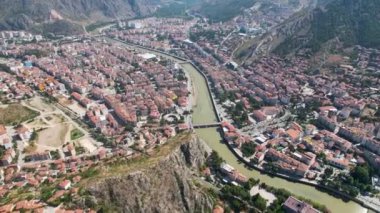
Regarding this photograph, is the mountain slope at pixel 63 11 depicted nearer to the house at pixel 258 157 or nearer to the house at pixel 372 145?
the house at pixel 258 157

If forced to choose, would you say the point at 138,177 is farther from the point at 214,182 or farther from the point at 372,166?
the point at 372,166

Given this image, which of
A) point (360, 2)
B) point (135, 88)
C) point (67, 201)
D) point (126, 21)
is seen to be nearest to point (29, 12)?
point (126, 21)

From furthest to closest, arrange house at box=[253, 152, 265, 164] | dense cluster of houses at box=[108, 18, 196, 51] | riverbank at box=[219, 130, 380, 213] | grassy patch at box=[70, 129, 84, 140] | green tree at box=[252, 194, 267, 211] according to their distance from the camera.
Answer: dense cluster of houses at box=[108, 18, 196, 51]
grassy patch at box=[70, 129, 84, 140]
house at box=[253, 152, 265, 164]
riverbank at box=[219, 130, 380, 213]
green tree at box=[252, 194, 267, 211]

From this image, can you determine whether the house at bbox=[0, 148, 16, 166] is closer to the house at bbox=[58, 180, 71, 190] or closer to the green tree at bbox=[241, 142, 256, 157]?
the house at bbox=[58, 180, 71, 190]

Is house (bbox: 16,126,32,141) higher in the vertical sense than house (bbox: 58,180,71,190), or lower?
lower

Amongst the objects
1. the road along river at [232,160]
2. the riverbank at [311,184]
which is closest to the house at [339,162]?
the riverbank at [311,184]

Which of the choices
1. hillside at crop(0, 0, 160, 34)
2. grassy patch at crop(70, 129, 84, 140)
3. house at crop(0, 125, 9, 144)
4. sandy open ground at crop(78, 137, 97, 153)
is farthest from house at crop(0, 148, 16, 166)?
hillside at crop(0, 0, 160, 34)

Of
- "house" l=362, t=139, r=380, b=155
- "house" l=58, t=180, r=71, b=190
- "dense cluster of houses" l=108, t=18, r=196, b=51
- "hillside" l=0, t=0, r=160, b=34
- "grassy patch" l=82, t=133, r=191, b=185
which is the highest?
"hillside" l=0, t=0, r=160, b=34

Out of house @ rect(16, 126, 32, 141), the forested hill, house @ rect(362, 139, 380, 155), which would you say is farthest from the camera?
the forested hill
